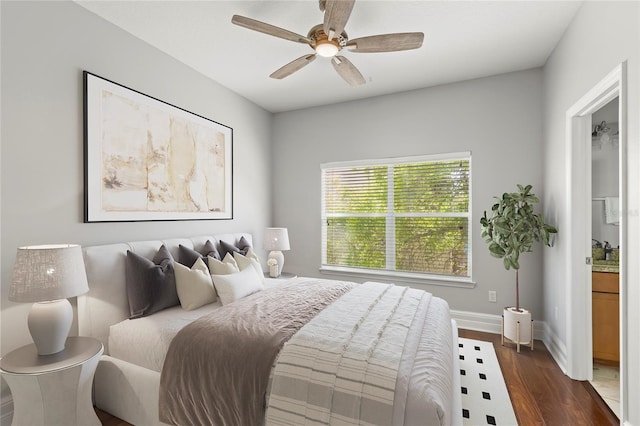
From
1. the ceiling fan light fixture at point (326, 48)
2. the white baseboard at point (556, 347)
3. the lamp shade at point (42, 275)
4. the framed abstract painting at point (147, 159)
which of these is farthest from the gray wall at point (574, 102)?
the framed abstract painting at point (147, 159)

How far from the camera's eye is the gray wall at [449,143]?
11.0ft

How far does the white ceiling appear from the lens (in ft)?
7.60

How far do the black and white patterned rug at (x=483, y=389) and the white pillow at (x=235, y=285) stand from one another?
1.82m

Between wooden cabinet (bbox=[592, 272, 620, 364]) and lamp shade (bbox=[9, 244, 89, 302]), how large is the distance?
3.86 m

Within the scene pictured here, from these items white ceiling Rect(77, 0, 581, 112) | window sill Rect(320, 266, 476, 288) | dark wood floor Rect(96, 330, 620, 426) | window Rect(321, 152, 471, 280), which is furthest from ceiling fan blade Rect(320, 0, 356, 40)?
window sill Rect(320, 266, 476, 288)

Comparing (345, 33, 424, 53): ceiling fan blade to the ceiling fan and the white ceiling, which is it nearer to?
the ceiling fan

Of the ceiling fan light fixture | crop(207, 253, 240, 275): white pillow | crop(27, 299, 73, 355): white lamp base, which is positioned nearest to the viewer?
crop(27, 299, 73, 355): white lamp base

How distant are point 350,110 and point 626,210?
312cm

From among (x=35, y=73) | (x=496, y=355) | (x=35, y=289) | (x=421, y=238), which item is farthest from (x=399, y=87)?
(x=35, y=289)

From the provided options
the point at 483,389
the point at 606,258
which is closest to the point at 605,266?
the point at 606,258

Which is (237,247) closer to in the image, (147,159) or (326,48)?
(147,159)

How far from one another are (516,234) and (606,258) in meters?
0.78

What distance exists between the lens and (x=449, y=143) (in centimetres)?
367

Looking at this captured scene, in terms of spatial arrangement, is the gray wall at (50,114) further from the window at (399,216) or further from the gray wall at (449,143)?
the window at (399,216)
